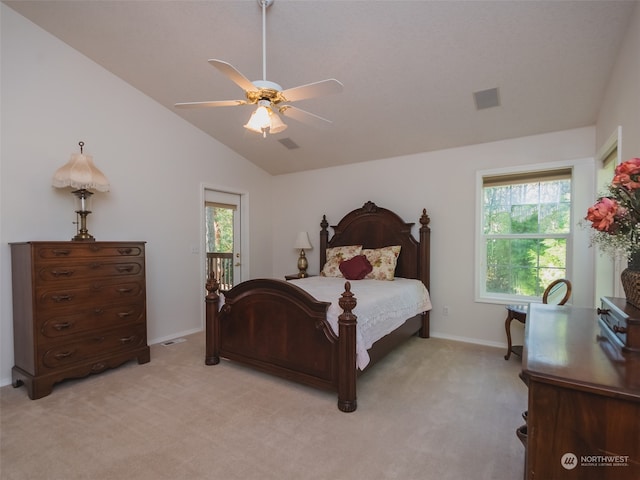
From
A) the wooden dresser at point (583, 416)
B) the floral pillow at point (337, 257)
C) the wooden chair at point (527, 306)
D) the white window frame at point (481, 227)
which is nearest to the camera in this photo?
the wooden dresser at point (583, 416)

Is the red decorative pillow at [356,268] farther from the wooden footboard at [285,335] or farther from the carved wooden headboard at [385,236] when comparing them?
the wooden footboard at [285,335]

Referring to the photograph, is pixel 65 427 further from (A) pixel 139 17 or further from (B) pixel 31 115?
(A) pixel 139 17

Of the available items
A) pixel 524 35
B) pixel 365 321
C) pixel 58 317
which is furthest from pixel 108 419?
pixel 524 35

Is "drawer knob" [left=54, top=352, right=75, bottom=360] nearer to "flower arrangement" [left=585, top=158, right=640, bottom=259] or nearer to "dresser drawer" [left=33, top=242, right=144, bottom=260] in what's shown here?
"dresser drawer" [left=33, top=242, right=144, bottom=260]

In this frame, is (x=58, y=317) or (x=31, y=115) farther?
(x=31, y=115)

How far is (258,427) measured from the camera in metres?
2.08

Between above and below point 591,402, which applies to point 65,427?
below

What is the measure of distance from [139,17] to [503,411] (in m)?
4.15

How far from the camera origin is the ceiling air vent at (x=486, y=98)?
9.60 ft

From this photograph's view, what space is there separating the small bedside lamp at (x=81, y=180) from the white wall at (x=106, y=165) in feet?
Answer: 0.94

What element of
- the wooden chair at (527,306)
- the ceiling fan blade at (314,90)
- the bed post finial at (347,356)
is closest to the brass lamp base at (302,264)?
the bed post finial at (347,356)

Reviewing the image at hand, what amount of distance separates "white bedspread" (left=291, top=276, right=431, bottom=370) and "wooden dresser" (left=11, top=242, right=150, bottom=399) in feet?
5.65

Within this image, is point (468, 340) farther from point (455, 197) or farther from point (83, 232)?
point (83, 232)

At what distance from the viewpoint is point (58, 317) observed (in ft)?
8.54
